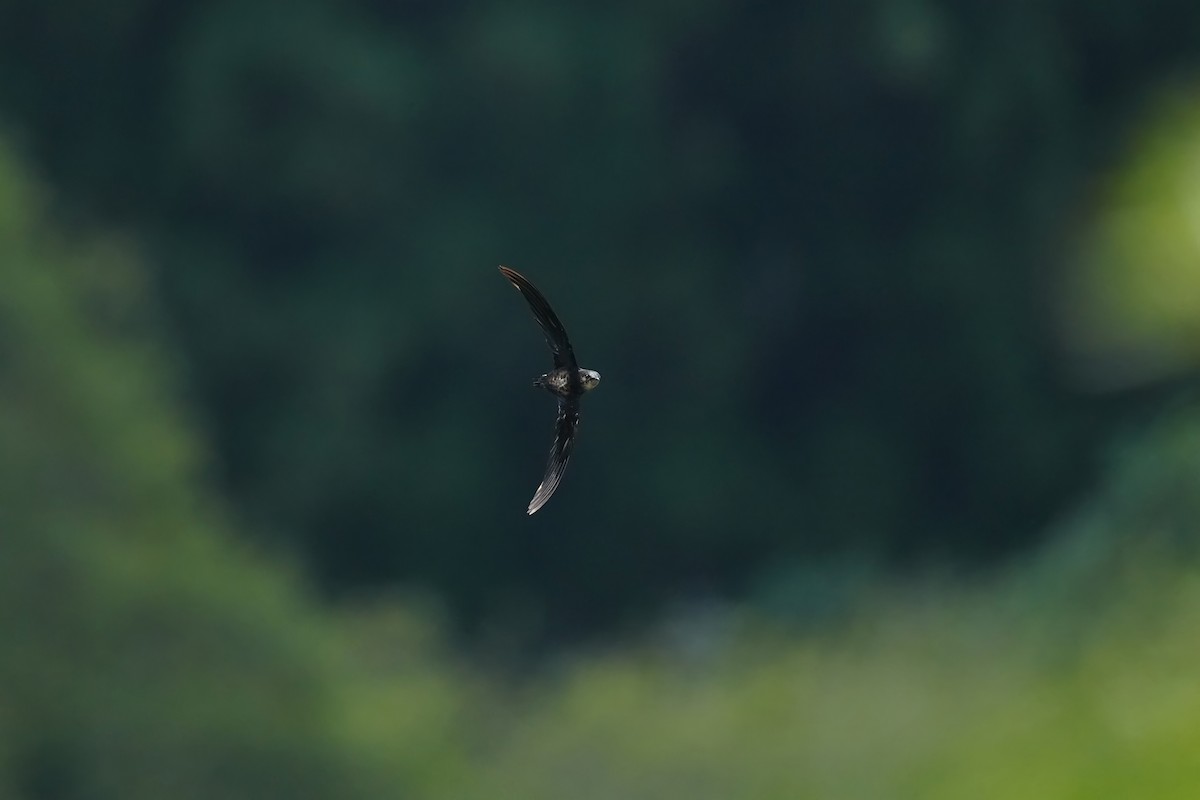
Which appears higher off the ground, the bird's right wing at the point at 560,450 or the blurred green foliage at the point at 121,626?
the blurred green foliage at the point at 121,626

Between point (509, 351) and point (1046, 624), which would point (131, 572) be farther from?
point (1046, 624)

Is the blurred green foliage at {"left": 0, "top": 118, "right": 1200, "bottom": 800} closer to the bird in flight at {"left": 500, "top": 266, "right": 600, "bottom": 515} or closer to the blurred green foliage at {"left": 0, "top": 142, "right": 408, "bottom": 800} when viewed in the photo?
the blurred green foliage at {"left": 0, "top": 142, "right": 408, "bottom": 800}

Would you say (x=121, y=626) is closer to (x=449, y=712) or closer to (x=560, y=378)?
(x=449, y=712)

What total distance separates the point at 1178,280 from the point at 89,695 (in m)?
7.61

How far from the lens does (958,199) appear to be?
14867 mm

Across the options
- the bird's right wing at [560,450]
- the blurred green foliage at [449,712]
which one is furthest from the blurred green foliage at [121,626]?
the bird's right wing at [560,450]

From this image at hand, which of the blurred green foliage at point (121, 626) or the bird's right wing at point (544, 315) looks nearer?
the bird's right wing at point (544, 315)

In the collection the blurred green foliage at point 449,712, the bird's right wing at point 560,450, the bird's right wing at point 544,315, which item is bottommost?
the bird's right wing at point 560,450

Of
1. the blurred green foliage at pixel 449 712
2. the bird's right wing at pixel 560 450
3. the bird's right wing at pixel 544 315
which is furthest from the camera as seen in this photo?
the blurred green foliage at pixel 449 712

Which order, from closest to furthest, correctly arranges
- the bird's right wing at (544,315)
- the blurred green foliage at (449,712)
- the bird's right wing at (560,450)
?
the bird's right wing at (560,450) → the bird's right wing at (544,315) → the blurred green foliage at (449,712)

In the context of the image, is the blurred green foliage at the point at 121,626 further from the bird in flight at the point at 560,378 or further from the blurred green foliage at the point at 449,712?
the bird in flight at the point at 560,378

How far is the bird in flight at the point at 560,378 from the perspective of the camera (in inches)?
91.0

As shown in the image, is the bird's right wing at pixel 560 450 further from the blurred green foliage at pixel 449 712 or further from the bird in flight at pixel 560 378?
the blurred green foliage at pixel 449 712

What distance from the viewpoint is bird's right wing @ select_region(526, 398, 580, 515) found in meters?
2.17
